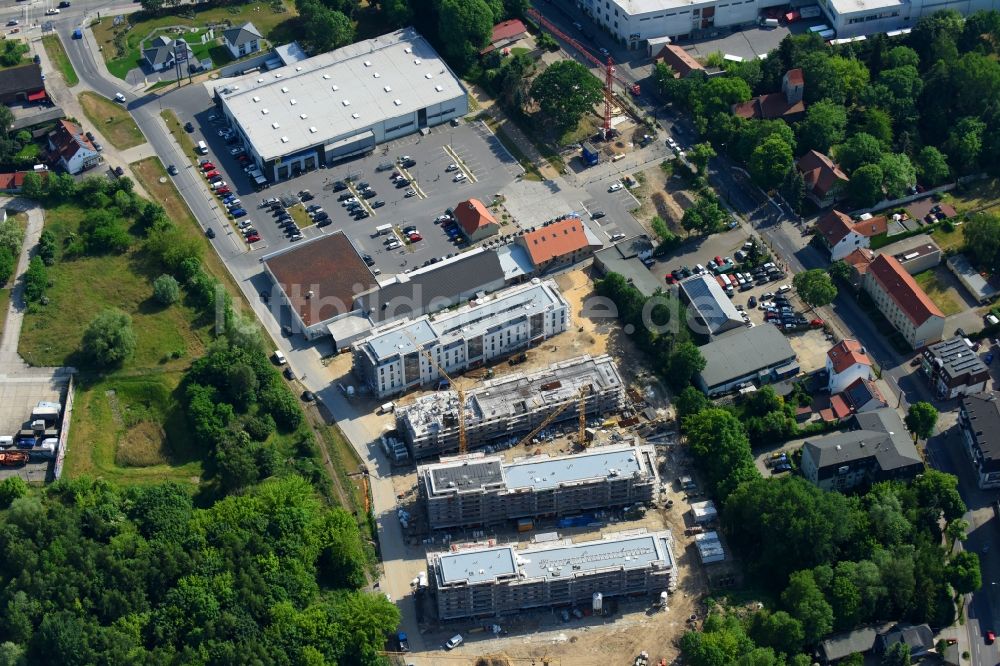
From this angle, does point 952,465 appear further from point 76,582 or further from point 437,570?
point 76,582

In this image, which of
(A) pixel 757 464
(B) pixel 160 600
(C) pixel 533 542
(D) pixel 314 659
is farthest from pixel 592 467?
(B) pixel 160 600

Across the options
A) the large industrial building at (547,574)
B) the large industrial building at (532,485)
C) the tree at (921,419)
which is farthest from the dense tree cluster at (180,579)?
the tree at (921,419)

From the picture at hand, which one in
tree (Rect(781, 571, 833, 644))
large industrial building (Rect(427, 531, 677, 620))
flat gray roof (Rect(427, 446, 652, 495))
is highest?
flat gray roof (Rect(427, 446, 652, 495))

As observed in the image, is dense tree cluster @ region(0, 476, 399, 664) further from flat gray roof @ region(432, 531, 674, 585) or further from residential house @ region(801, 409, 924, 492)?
residential house @ region(801, 409, 924, 492)

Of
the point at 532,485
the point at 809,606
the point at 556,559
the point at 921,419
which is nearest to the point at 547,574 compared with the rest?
the point at 556,559

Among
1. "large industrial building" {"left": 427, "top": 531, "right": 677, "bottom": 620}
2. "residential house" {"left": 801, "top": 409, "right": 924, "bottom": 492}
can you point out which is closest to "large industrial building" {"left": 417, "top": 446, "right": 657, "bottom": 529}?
"large industrial building" {"left": 427, "top": 531, "right": 677, "bottom": 620}
